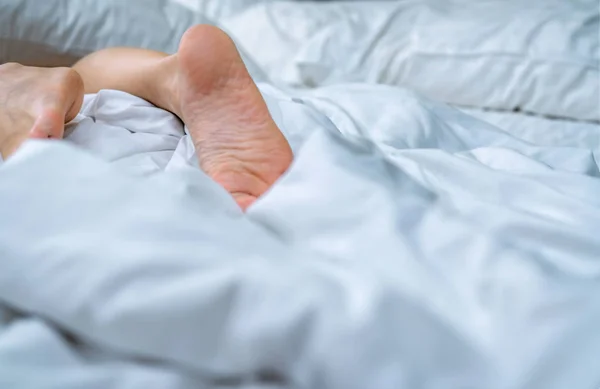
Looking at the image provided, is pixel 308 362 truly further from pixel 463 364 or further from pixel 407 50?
pixel 407 50

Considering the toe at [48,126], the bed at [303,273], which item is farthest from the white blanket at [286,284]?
the toe at [48,126]

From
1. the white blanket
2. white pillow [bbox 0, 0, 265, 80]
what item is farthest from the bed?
white pillow [bbox 0, 0, 265, 80]

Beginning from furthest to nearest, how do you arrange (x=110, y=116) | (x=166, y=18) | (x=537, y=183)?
(x=166, y=18)
(x=110, y=116)
(x=537, y=183)

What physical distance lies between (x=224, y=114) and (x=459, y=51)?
27.2 inches

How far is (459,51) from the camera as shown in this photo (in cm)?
113

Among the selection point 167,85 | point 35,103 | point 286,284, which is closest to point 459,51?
point 167,85

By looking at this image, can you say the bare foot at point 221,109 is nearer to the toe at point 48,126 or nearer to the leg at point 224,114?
the leg at point 224,114

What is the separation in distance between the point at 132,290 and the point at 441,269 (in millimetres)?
201

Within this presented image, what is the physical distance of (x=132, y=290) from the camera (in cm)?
34

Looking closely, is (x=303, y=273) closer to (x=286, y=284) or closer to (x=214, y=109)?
(x=286, y=284)

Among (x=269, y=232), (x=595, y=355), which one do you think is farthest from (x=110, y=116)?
(x=595, y=355)

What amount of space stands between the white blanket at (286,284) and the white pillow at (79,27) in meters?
0.63

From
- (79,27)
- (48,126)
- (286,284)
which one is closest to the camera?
(286,284)

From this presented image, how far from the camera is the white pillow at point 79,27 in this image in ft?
3.15
